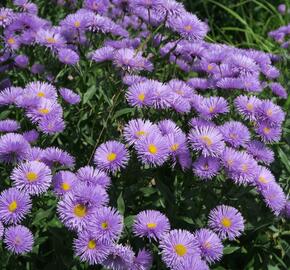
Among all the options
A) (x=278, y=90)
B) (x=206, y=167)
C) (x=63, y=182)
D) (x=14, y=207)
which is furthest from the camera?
(x=278, y=90)

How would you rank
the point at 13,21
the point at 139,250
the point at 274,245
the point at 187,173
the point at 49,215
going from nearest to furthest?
the point at 139,250, the point at 49,215, the point at 187,173, the point at 274,245, the point at 13,21

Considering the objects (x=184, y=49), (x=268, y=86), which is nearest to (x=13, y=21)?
(x=184, y=49)

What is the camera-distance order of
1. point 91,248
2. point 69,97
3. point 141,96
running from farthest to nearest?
point 69,97 → point 141,96 → point 91,248

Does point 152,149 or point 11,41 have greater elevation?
point 152,149

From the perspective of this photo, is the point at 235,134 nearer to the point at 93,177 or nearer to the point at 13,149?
the point at 93,177

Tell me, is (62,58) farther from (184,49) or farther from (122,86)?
(184,49)

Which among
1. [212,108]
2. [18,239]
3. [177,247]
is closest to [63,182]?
[18,239]
